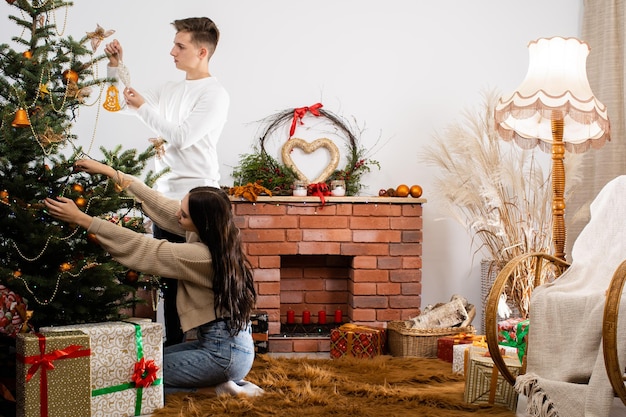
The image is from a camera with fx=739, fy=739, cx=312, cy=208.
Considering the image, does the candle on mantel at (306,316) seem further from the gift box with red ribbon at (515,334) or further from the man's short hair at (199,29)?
the man's short hair at (199,29)

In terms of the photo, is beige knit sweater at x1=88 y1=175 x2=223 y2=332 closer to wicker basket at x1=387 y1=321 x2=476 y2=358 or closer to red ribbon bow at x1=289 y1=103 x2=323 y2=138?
wicker basket at x1=387 y1=321 x2=476 y2=358

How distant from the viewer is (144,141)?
4.59 metres

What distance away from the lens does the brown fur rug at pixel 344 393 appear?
2818 millimetres

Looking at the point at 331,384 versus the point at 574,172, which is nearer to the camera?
the point at 331,384

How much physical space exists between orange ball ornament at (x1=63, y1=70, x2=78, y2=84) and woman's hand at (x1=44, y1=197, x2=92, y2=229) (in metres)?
0.44

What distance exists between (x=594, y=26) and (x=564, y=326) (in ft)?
8.60

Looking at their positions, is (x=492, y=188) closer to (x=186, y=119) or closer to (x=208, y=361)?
(x=186, y=119)

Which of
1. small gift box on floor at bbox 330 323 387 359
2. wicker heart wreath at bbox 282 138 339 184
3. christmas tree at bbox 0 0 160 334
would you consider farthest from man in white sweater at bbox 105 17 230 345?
wicker heart wreath at bbox 282 138 339 184

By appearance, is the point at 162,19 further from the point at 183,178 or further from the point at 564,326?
the point at 564,326

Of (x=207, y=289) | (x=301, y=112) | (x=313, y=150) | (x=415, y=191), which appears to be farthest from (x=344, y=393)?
(x=301, y=112)

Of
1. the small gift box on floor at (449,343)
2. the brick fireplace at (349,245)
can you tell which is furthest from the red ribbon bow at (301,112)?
the small gift box on floor at (449,343)

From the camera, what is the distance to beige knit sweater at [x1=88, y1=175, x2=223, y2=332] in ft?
8.87

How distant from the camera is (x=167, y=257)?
9.23 feet

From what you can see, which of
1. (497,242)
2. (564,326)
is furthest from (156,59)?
(564,326)
